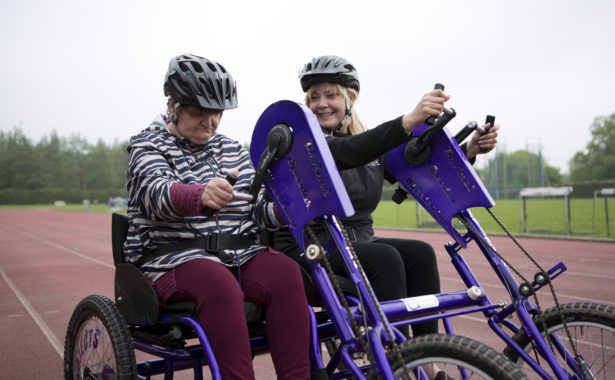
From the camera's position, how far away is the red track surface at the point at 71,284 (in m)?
4.54

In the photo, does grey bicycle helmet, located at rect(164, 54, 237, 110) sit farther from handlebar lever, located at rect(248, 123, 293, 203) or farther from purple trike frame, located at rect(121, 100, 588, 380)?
handlebar lever, located at rect(248, 123, 293, 203)

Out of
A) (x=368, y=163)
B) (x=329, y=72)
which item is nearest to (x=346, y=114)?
(x=329, y=72)

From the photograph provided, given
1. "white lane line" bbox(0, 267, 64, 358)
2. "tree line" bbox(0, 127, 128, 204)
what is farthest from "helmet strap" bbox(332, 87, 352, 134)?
"tree line" bbox(0, 127, 128, 204)

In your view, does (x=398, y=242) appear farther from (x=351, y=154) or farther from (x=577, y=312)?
(x=577, y=312)

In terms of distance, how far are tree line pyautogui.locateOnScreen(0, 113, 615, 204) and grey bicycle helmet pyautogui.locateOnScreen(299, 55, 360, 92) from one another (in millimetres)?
43752

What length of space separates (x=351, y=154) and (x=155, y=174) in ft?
2.65

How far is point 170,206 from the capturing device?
208 centimetres

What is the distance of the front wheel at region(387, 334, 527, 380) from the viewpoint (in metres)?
1.50

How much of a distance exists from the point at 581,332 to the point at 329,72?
5.74 ft

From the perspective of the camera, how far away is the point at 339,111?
3117mm

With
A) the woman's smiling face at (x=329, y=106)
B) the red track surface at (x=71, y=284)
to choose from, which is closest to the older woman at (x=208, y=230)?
the woman's smiling face at (x=329, y=106)

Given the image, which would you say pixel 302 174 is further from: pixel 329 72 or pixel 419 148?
pixel 329 72

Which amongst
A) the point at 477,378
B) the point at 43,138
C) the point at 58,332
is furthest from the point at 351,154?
the point at 43,138

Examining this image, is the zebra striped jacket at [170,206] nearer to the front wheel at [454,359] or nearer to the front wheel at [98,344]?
the front wheel at [98,344]
